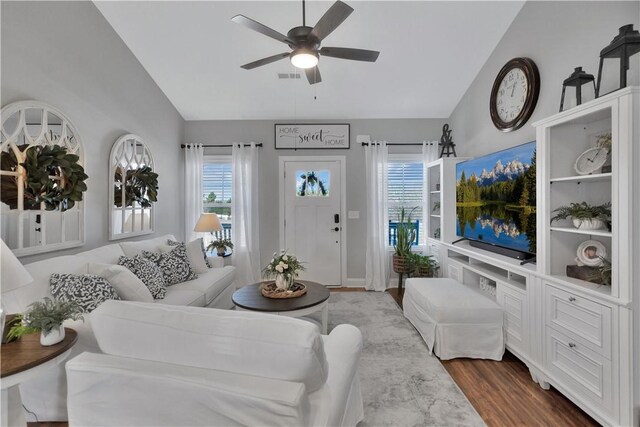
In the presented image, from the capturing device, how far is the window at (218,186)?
4707 millimetres

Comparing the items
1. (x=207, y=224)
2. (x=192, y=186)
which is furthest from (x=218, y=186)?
(x=207, y=224)

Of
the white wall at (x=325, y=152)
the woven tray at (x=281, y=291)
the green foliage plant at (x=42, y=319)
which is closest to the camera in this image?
the green foliage plant at (x=42, y=319)

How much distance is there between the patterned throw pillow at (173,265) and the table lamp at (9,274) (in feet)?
4.70

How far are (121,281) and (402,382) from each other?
2178 millimetres

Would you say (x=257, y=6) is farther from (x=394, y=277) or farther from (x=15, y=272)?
(x=394, y=277)

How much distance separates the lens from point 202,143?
4688 mm

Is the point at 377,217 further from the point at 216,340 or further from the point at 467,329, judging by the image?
the point at 216,340

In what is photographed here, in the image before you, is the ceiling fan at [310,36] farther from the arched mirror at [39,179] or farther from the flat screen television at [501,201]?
the arched mirror at [39,179]

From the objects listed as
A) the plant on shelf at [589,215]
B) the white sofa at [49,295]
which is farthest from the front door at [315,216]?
the plant on shelf at [589,215]

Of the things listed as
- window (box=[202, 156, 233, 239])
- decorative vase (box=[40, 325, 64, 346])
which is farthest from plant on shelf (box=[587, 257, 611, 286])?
window (box=[202, 156, 233, 239])

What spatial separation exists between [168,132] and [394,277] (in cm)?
404

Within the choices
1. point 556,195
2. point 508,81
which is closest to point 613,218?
point 556,195

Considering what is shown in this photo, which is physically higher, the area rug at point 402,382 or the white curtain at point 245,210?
the white curtain at point 245,210

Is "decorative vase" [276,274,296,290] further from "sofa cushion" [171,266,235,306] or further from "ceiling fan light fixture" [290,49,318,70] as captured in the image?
"ceiling fan light fixture" [290,49,318,70]
